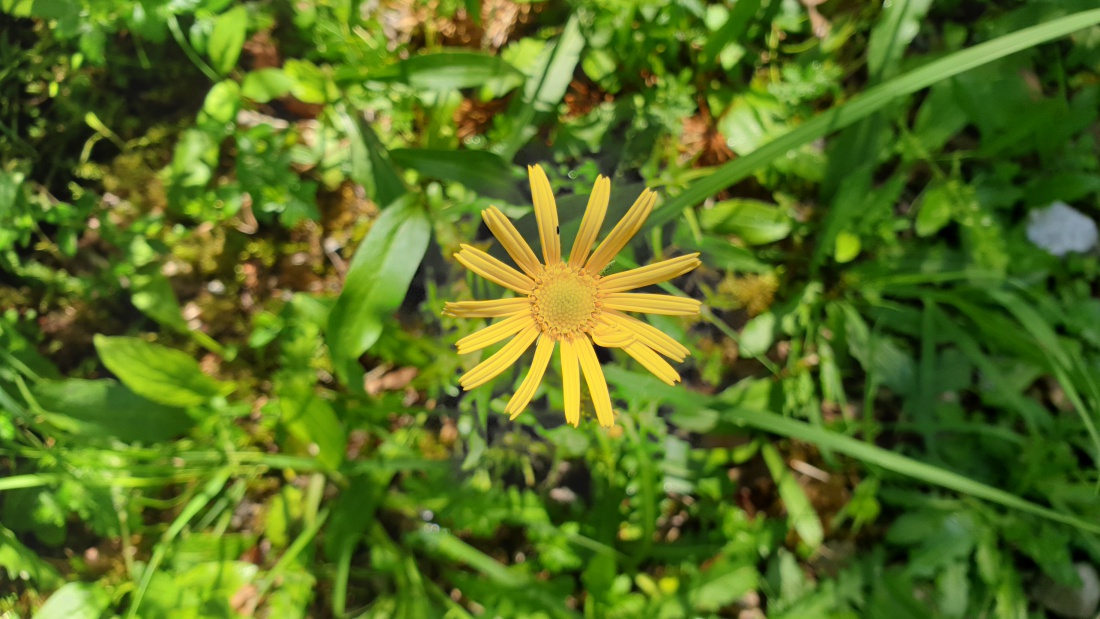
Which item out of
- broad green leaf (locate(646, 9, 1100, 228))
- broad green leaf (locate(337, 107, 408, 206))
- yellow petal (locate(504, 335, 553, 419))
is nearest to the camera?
yellow petal (locate(504, 335, 553, 419))

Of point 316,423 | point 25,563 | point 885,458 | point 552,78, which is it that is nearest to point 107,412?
point 25,563

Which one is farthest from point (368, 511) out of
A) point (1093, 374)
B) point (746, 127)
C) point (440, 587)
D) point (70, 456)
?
point (1093, 374)

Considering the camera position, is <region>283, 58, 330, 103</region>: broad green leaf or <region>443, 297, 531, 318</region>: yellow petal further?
<region>283, 58, 330, 103</region>: broad green leaf

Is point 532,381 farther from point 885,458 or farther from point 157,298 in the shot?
point 157,298

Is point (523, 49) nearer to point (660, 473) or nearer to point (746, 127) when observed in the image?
point (746, 127)

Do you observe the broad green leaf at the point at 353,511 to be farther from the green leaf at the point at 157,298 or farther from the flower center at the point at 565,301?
the flower center at the point at 565,301

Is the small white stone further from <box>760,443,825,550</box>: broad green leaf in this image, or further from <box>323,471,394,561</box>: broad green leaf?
<box>323,471,394,561</box>: broad green leaf

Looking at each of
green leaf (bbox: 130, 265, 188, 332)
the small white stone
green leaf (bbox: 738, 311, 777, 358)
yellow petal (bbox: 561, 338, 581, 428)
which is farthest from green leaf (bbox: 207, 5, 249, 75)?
the small white stone
